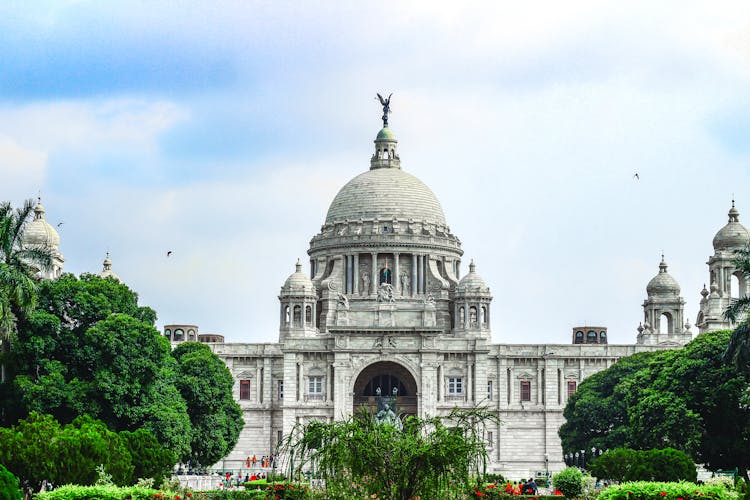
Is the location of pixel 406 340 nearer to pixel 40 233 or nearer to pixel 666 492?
pixel 40 233

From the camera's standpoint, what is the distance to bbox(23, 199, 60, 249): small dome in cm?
11188

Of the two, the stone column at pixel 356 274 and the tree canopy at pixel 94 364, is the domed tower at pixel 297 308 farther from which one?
the tree canopy at pixel 94 364

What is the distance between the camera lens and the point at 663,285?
5123 inches

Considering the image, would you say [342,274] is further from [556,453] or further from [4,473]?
[4,473]

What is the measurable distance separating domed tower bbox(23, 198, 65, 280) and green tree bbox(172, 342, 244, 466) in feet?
56.7

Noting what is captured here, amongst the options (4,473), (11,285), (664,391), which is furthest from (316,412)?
(4,473)

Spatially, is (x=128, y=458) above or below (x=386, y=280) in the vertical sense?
below

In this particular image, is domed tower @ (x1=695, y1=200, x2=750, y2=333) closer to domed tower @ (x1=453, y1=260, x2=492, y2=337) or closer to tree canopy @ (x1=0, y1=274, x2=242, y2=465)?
domed tower @ (x1=453, y1=260, x2=492, y2=337)

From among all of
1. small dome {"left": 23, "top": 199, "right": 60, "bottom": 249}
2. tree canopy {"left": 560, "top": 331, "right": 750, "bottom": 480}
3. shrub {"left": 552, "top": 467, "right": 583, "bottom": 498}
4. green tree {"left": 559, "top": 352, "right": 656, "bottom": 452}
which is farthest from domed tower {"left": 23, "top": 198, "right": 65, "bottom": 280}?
shrub {"left": 552, "top": 467, "right": 583, "bottom": 498}

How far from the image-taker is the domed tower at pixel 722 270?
113 metres

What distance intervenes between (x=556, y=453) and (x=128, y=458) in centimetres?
6801

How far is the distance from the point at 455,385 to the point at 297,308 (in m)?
19.1

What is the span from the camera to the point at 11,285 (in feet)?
209

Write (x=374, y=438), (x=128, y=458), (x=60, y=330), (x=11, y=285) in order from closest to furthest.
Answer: (x=374, y=438) < (x=128, y=458) < (x=11, y=285) < (x=60, y=330)
